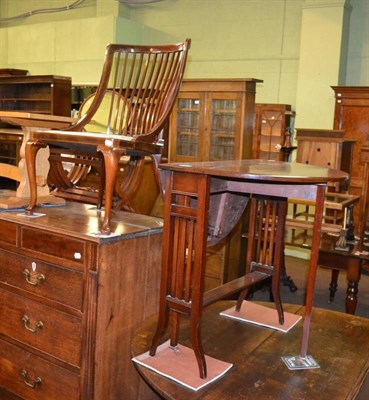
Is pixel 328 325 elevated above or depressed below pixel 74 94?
below

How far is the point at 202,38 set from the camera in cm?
739

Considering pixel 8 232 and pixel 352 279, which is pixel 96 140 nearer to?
pixel 8 232

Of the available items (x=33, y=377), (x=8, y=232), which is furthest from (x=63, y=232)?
(x=33, y=377)

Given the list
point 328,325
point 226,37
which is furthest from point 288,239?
point 226,37

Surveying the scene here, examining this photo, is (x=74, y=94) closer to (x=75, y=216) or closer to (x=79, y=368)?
(x=75, y=216)

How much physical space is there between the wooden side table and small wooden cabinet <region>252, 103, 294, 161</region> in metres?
4.89

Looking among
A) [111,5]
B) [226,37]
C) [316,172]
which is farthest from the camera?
[111,5]

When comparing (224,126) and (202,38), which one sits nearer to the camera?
(224,126)

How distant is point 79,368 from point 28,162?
936 mm

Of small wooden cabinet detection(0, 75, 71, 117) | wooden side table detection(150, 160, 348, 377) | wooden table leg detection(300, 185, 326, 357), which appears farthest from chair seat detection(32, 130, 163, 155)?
small wooden cabinet detection(0, 75, 71, 117)

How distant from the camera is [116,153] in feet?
6.33

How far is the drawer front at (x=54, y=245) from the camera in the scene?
1.88 m

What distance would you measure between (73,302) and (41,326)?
0.80 feet

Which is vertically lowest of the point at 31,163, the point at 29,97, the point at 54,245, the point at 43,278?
the point at 43,278
